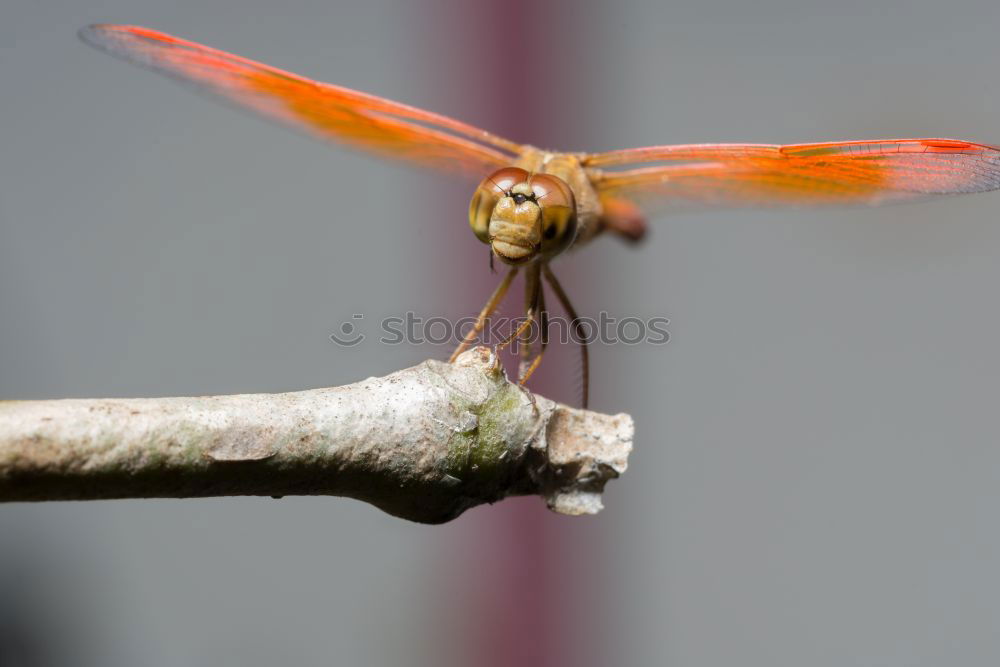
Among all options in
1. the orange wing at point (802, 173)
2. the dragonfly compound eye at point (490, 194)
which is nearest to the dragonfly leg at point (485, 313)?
the dragonfly compound eye at point (490, 194)

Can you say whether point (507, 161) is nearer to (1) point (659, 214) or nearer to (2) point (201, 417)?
(1) point (659, 214)

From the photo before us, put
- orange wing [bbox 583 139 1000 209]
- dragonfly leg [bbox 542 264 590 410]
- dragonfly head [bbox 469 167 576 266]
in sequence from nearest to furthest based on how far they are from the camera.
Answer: dragonfly head [bbox 469 167 576 266]
orange wing [bbox 583 139 1000 209]
dragonfly leg [bbox 542 264 590 410]

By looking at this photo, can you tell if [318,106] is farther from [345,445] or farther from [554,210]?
[345,445]

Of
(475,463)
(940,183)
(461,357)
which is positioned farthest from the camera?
(940,183)

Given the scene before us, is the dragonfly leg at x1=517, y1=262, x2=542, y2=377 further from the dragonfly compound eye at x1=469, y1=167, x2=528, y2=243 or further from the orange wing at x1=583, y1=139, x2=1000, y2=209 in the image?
the orange wing at x1=583, y1=139, x2=1000, y2=209

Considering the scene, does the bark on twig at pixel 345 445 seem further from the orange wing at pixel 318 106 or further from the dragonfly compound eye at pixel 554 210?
the orange wing at pixel 318 106

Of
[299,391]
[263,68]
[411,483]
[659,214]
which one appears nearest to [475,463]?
[411,483]

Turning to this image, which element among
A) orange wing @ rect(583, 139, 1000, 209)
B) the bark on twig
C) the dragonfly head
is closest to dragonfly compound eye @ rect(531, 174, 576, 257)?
the dragonfly head
